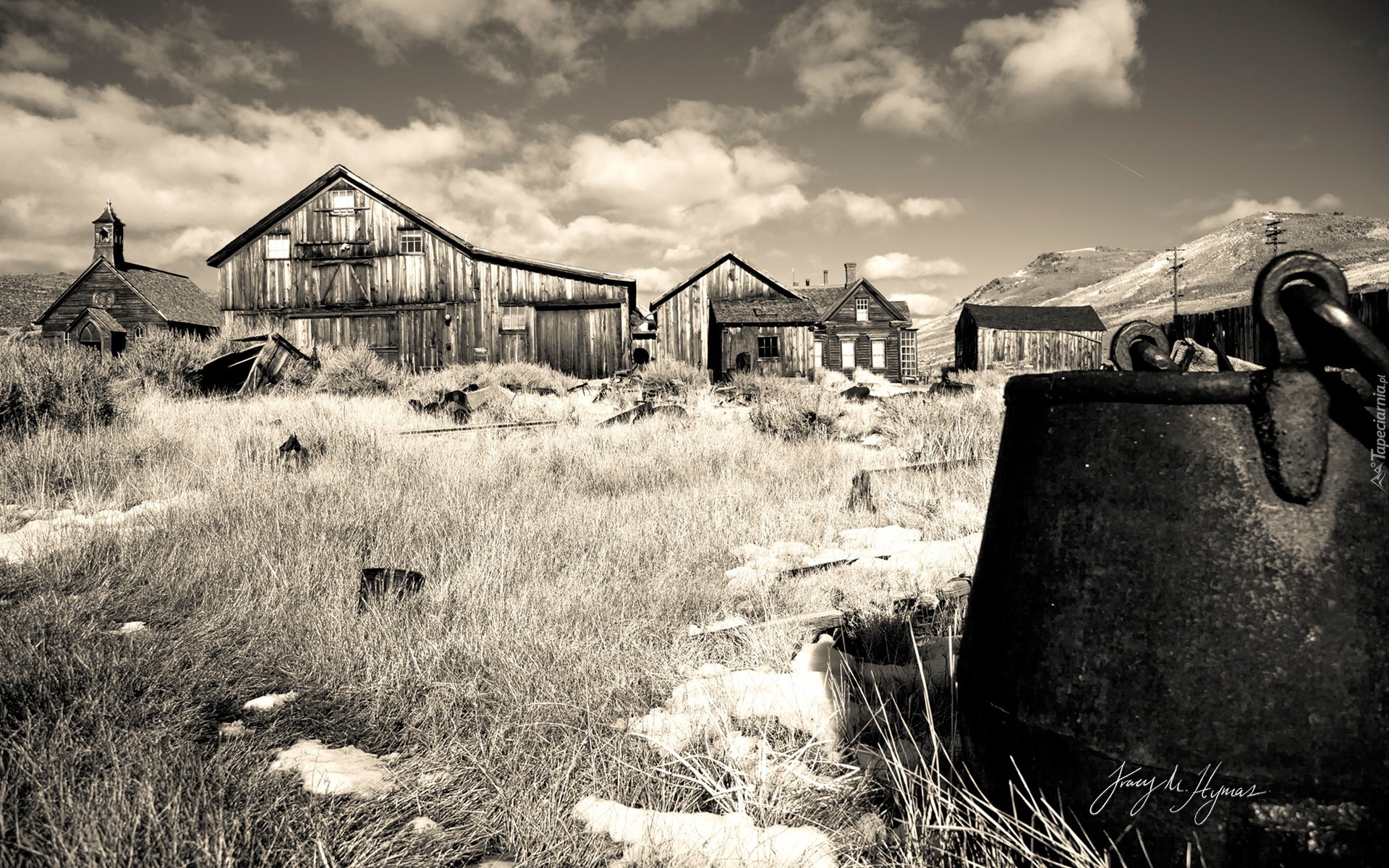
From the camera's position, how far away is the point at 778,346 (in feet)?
99.8

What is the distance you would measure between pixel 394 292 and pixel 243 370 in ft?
29.7

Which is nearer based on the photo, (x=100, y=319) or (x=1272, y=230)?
(x=100, y=319)

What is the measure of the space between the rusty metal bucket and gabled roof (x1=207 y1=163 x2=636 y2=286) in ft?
71.1

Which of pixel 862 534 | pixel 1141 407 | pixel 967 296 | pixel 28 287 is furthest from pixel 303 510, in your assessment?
pixel 967 296

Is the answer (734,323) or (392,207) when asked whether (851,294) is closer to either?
(734,323)

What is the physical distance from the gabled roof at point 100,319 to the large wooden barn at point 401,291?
11.8 meters

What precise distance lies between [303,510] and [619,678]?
3318 millimetres

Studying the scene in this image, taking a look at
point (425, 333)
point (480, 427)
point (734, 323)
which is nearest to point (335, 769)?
point (480, 427)

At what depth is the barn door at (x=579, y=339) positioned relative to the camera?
22.4 meters

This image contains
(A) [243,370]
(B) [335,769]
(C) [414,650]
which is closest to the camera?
(B) [335,769]

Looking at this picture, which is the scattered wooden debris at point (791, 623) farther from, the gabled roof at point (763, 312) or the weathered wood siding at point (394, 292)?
the gabled roof at point (763, 312)

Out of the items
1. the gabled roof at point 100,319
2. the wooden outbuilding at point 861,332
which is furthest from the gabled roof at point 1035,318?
the gabled roof at point 100,319

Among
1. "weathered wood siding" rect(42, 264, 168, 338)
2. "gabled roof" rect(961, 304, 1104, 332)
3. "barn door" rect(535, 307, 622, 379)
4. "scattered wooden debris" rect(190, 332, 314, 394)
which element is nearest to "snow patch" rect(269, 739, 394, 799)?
"scattered wooden debris" rect(190, 332, 314, 394)

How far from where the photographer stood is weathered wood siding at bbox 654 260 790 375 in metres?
30.6
